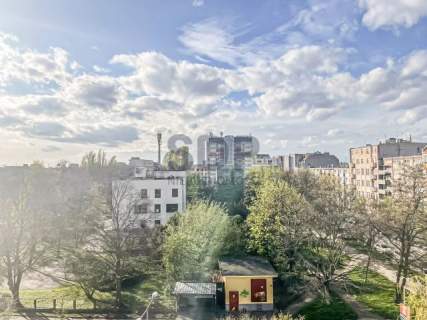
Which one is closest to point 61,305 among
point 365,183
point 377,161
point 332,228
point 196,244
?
point 196,244

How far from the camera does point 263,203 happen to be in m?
31.9

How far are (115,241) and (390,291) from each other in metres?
22.9

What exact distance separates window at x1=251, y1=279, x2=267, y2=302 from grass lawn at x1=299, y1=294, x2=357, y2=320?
2868 mm

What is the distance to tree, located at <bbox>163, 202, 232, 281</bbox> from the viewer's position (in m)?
26.7

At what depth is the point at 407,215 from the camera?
79.1ft

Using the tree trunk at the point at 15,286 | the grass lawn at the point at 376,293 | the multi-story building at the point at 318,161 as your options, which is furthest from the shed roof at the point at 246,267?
the multi-story building at the point at 318,161

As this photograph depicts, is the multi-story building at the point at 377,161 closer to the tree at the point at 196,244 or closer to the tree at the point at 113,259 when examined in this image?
the tree at the point at 196,244

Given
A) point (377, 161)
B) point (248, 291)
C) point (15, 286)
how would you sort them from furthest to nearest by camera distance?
point (377, 161) → point (15, 286) → point (248, 291)

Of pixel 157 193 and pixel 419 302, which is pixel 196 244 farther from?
pixel 157 193

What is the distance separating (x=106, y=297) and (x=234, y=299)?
10720mm

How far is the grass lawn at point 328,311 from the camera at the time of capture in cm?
2355

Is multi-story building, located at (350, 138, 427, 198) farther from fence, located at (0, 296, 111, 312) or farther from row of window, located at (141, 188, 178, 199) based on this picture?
fence, located at (0, 296, 111, 312)

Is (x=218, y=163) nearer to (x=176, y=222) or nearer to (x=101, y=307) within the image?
(x=176, y=222)

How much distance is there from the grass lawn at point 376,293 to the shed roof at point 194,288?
11.6 meters
